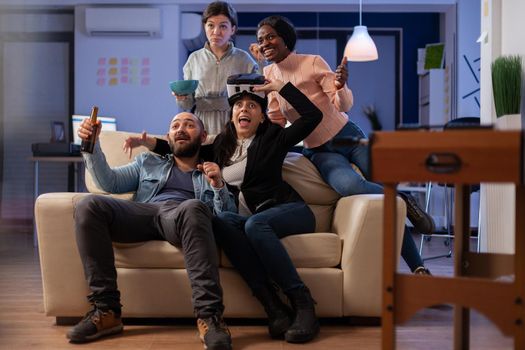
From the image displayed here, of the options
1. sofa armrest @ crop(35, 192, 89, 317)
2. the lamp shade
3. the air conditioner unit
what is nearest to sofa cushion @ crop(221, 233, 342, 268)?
sofa armrest @ crop(35, 192, 89, 317)

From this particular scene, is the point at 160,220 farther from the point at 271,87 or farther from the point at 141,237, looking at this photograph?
the point at 271,87

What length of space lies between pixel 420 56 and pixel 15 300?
5.78 meters

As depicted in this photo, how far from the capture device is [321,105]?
9.72 feet

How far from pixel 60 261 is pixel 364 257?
118cm

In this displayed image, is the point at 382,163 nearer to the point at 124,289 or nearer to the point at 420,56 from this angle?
the point at 124,289

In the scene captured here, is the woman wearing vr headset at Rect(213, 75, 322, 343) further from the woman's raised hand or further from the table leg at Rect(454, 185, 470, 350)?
the table leg at Rect(454, 185, 470, 350)

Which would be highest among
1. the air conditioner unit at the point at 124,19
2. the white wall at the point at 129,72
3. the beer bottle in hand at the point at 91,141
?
the air conditioner unit at the point at 124,19

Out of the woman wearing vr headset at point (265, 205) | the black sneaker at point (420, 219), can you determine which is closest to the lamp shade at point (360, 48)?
the black sneaker at point (420, 219)

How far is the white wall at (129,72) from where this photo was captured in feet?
23.0

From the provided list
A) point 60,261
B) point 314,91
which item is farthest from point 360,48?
point 60,261

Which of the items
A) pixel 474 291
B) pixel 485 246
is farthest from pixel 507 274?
pixel 485 246

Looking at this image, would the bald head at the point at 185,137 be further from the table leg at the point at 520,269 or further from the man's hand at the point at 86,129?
the table leg at the point at 520,269

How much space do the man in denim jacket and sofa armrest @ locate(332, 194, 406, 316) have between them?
513mm

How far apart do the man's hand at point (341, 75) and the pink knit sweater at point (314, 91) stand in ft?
0.23
